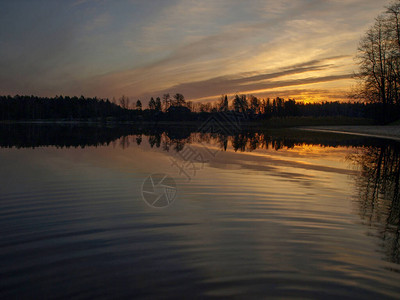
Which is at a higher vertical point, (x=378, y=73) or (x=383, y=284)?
(x=378, y=73)

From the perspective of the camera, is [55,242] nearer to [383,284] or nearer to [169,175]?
[383,284]

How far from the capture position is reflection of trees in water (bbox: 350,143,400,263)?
5350 mm

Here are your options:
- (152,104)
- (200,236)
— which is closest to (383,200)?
(200,236)

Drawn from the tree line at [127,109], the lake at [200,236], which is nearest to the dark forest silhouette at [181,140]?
the lake at [200,236]

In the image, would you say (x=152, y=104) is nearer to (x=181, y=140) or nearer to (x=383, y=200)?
(x=181, y=140)

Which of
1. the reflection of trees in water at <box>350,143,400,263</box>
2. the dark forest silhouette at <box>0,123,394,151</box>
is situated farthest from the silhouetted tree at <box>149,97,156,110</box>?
the reflection of trees in water at <box>350,143,400,263</box>

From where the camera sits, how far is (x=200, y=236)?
5520mm

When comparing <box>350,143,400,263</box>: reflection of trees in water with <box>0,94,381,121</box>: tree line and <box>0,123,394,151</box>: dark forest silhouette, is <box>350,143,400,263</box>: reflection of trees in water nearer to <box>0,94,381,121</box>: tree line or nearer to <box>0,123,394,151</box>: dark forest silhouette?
<box>0,123,394,151</box>: dark forest silhouette

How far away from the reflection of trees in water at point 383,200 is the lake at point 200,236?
0.11 ft

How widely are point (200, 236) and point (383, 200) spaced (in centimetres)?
529

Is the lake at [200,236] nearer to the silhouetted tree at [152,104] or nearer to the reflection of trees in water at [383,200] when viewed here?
the reflection of trees in water at [383,200]

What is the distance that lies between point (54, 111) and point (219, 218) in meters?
193

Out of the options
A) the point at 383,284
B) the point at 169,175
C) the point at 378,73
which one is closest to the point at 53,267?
the point at 383,284

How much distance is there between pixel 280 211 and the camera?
282 inches
